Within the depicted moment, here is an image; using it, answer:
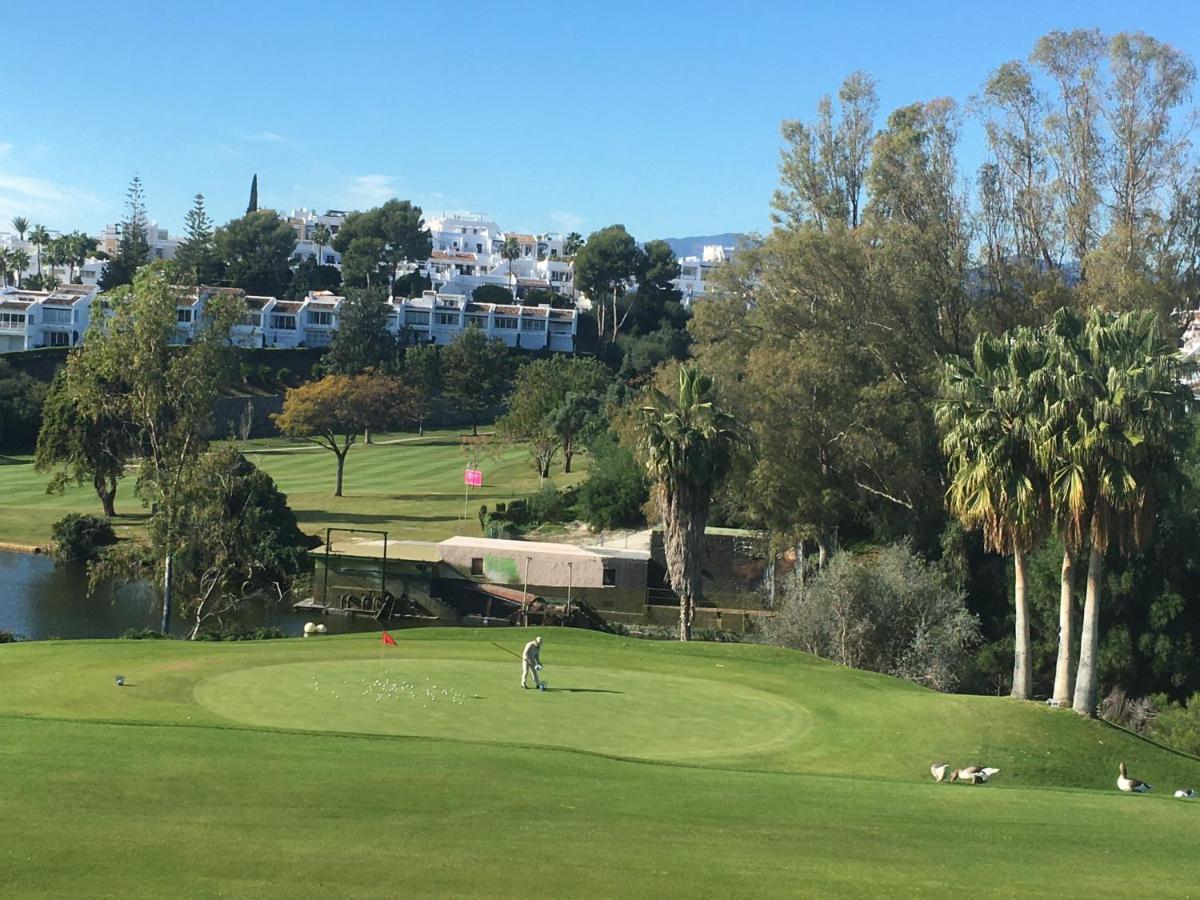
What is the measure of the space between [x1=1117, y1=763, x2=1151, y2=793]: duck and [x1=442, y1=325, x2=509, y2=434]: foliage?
91759 millimetres

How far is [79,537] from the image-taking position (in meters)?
60.0

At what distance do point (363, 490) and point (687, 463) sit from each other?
42709mm

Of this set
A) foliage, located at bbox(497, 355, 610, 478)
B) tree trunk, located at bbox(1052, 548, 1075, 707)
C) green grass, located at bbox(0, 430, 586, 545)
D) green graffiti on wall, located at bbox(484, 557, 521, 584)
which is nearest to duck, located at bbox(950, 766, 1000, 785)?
tree trunk, located at bbox(1052, 548, 1075, 707)

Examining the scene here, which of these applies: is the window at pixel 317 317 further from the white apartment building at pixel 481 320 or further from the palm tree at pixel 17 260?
the palm tree at pixel 17 260

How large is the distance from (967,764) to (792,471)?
24511mm

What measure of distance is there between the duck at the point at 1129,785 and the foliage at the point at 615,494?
136ft

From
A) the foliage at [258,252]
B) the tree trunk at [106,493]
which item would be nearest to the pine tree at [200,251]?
the foliage at [258,252]

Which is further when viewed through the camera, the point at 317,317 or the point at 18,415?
the point at 317,317

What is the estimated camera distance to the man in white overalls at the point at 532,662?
79.2ft

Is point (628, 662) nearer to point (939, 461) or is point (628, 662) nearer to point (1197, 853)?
point (1197, 853)

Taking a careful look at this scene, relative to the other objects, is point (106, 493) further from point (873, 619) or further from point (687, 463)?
point (873, 619)

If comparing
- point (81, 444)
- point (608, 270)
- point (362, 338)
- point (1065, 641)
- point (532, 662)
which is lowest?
point (532, 662)

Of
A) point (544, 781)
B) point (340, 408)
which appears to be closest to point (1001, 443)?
point (544, 781)

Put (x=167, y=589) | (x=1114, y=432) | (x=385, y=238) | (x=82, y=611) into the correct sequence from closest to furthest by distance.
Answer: (x=1114, y=432), (x=167, y=589), (x=82, y=611), (x=385, y=238)
